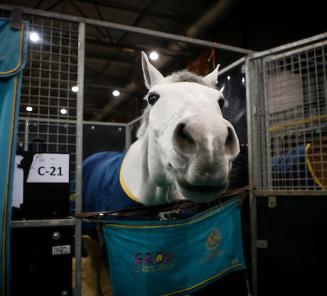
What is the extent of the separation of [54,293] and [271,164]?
6.15ft

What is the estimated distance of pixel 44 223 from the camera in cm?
150

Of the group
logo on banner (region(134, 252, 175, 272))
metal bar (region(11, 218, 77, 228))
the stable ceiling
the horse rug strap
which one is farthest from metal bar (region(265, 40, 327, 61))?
metal bar (region(11, 218, 77, 228))

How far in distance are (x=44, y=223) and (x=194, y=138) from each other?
101cm

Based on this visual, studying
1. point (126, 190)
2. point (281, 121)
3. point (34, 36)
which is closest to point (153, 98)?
point (126, 190)

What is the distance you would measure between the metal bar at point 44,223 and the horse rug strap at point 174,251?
238 mm

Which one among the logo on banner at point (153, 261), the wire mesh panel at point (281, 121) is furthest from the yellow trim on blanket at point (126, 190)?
the wire mesh panel at point (281, 121)

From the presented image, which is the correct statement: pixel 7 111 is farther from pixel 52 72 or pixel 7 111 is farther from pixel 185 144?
pixel 185 144

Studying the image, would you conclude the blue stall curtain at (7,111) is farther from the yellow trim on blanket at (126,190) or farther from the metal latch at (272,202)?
the metal latch at (272,202)

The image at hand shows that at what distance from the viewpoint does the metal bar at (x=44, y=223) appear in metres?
1.45

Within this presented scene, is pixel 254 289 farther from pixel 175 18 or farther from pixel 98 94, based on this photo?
pixel 98 94

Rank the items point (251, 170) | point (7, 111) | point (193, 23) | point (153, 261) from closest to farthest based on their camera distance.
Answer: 1. point (7, 111)
2. point (153, 261)
3. point (251, 170)
4. point (193, 23)

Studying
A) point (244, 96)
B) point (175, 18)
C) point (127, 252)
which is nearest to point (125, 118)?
point (175, 18)

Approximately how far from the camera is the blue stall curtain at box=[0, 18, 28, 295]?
134 centimetres

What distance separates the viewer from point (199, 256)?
1958 millimetres
